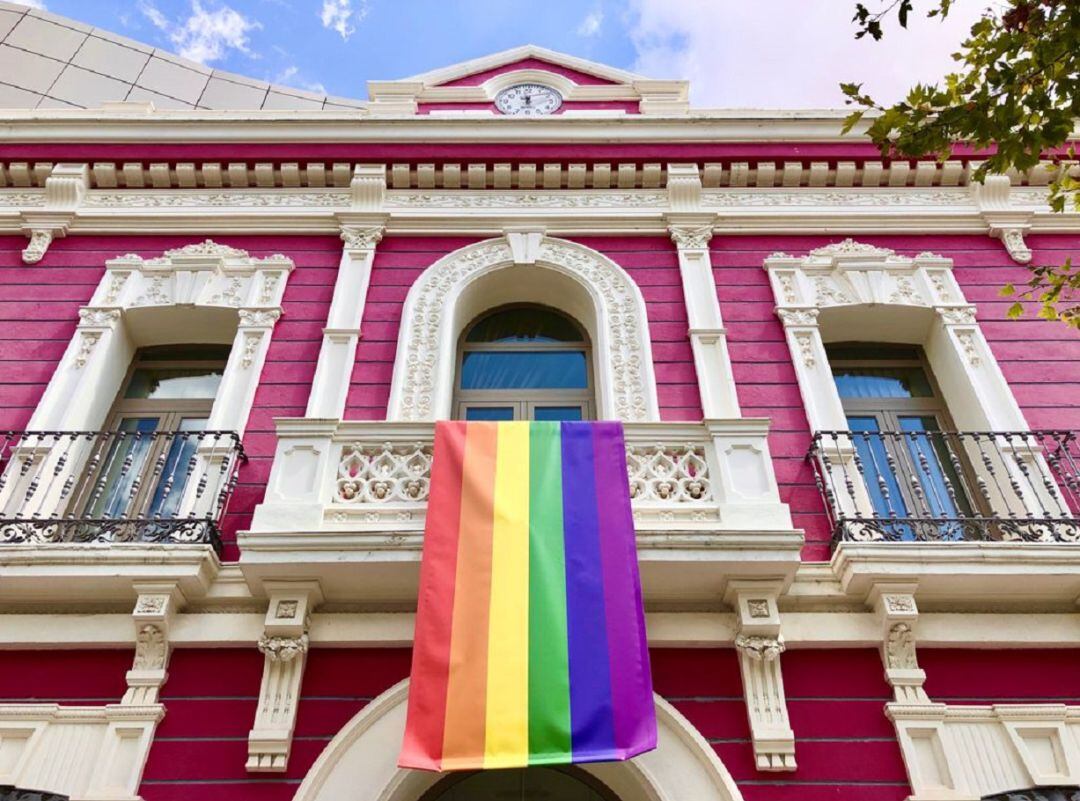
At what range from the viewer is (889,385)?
7.98 metres

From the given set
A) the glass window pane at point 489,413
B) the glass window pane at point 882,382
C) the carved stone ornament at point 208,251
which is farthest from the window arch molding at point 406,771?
the carved stone ornament at point 208,251

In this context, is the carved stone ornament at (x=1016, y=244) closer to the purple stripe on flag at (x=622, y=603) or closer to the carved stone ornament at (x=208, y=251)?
the purple stripe on flag at (x=622, y=603)

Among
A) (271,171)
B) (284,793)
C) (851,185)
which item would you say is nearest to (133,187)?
(271,171)

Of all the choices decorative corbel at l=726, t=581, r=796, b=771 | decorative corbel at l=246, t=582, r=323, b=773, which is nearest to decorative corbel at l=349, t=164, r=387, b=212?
decorative corbel at l=246, t=582, r=323, b=773

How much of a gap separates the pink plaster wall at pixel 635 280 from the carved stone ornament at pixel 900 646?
233cm

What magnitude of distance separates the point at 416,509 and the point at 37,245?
5594 millimetres

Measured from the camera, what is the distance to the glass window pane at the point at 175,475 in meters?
6.40

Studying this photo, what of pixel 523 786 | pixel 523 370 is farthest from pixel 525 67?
pixel 523 786

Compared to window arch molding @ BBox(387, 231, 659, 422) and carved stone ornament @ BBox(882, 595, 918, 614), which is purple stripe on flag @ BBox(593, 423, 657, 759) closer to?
window arch molding @ BBox(387, 231, 659, 422)

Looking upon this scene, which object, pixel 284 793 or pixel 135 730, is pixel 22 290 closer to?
pixel 135 730

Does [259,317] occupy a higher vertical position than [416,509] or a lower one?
higher

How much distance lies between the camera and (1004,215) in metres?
8.56

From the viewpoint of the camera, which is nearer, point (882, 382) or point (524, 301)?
point (882, 382)

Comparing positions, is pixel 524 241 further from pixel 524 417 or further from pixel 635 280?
pixel 524 417
